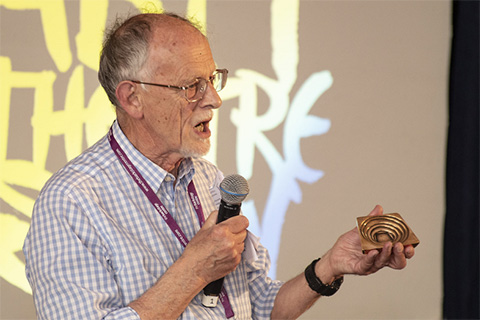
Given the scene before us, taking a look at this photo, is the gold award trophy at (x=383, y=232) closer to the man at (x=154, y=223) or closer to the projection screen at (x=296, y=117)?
the man at (x=154, y=223)

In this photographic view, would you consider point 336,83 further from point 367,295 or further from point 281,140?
point 367,295

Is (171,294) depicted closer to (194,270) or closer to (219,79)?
(194,270)

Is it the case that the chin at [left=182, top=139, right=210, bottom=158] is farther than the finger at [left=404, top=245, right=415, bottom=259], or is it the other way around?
the chin at [left=182, top=139, right=210, bottom=158]

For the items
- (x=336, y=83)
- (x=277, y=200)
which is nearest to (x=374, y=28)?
(x=336, y=83)

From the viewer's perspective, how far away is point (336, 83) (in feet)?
12.4

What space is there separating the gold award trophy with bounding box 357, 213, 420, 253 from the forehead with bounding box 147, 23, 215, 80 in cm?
66

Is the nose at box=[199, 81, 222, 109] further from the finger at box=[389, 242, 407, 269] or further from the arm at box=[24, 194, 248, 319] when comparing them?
the finger at box=[389, 242, 407, 269]

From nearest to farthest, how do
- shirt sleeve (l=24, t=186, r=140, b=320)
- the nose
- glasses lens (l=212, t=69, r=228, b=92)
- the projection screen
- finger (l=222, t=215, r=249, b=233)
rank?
1. shirt sleeve (l=24, t=186, r=140, b=320)
2. finger (l=222, t=215, r=249, b=233)
3. the nose
4. glasses lens (l=212, t=69, r=228, b=92)
5. the projection screen

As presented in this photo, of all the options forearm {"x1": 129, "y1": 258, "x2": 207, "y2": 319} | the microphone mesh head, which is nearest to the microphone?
the microphone mesh head

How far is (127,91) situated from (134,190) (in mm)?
316

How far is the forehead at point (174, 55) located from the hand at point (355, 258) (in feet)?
→ 2.19

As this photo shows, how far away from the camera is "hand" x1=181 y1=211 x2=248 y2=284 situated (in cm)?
→ 156

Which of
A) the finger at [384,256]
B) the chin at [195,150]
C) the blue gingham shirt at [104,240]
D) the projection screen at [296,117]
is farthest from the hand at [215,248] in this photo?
the projection screen at [296,117]

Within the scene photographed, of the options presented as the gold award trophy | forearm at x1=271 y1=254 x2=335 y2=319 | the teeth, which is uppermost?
the teeth
